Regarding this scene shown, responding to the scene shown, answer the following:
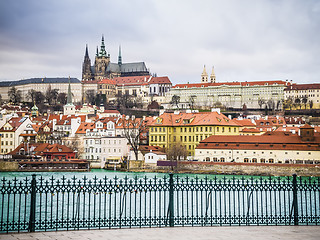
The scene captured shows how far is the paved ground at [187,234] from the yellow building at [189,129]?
168ft

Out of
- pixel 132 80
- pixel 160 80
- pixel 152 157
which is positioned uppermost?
pixel 132 80

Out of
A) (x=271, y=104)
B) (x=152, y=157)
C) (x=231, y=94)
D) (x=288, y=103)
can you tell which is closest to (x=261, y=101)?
(x=271, y=104)

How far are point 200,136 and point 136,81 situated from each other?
108949mm

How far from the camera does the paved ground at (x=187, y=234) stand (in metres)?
10.2

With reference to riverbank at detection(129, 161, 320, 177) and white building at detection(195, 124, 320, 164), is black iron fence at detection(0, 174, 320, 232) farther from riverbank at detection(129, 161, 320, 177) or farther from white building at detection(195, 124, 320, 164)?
white building at detection(195, 124, 320, 164)

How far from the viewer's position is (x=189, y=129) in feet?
211

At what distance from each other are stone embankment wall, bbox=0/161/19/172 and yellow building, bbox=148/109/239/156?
1722cm

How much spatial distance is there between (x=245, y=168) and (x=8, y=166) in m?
25.5

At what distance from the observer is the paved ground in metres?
10.2

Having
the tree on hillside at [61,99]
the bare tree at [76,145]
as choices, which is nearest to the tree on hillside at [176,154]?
the bare tree at [76,145]

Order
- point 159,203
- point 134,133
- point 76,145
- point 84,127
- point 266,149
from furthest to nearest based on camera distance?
point 84,127 < point 76,145 < point 134,133 < point 266,149 < point 159,203

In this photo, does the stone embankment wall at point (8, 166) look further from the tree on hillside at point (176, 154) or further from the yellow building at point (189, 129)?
the yellow building at point (189, 129)

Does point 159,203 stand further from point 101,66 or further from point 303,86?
point 101,66

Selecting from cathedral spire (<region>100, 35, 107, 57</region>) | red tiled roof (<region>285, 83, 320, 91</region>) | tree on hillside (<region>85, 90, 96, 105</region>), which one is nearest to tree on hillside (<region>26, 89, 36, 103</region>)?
tree on hillside (<region>85, 90, 96, 105</region>)
